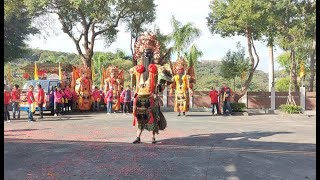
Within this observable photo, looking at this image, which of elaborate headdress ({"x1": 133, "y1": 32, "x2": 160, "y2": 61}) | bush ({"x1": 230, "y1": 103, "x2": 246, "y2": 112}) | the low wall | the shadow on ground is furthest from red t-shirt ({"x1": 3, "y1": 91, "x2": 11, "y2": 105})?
the low wall

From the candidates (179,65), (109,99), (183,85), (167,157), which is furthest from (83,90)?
(167,157)

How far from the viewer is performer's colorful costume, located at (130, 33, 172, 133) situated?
232 inches

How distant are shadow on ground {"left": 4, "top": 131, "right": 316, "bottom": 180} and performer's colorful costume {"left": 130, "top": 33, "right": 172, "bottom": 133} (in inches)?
22.4

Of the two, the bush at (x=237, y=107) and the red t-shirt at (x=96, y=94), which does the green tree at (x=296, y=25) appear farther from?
the red t-shirt at (x=96, y=94)

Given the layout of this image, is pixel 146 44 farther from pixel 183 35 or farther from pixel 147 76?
pixel 183 35

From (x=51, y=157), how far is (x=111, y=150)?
3.47ft

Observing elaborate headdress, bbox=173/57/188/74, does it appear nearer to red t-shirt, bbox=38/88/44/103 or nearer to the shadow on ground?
red t-shirt, bbox=38/88/44/103

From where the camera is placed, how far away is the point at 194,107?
1786cm

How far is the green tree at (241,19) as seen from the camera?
1277cm

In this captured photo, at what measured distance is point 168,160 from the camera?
466 cm

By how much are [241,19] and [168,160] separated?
34.6 feet

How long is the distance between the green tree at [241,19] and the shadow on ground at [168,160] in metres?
7.56

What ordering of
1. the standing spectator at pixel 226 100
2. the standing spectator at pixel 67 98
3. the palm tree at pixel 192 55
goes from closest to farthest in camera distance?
the standing spectator at pixel 67 98 < the palm tree at pixel 192 55 < the standing spectator at pixel 226 100

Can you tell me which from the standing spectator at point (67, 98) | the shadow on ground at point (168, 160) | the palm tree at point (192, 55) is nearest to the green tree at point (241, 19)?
the palm tree at point (192, 55)
